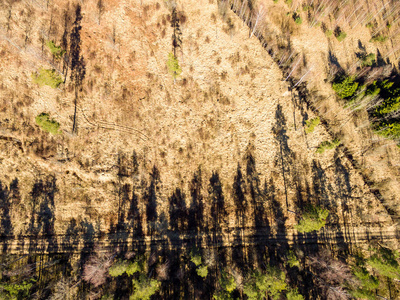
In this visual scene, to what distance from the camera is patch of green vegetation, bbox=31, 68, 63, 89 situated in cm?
2628

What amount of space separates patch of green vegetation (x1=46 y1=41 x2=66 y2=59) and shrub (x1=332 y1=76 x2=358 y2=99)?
37.7m

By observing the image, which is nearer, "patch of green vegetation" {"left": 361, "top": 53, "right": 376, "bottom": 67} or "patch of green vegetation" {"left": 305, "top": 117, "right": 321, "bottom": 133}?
"patch of green vegetation" {"left": 305, "top": 117, "right": 321, "bottom": 133}

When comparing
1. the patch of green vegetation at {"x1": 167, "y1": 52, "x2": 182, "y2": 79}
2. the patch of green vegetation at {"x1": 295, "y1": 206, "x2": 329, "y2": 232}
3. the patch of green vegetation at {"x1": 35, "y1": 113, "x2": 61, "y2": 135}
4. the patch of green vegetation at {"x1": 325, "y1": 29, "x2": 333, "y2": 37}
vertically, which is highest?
the patch of green vegetation at {"x1": 325, "y1": 29, "x2": 333, "y2": 37}

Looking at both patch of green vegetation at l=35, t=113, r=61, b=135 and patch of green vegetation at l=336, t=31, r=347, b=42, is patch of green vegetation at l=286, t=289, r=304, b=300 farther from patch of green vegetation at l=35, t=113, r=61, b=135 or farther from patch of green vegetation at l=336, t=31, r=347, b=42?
patch of green vegetation at l=35, t=113, r=61, b=135

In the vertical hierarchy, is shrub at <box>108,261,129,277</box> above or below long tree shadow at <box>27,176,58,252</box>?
below

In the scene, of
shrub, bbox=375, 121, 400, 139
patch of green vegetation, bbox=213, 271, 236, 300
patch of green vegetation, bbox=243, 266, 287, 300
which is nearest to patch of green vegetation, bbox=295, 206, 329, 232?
patch of green vegetation, bbox=243, 266, 287, 300

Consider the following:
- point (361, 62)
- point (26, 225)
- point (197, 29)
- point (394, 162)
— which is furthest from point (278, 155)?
point (26, 225)

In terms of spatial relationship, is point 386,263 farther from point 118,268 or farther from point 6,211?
point 6,211

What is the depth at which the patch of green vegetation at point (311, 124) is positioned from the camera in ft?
90.0

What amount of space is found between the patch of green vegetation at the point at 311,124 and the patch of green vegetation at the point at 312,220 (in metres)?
10.3

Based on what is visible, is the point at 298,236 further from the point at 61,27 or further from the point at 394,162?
the point at 61,27

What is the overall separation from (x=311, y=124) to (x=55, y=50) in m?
35.8

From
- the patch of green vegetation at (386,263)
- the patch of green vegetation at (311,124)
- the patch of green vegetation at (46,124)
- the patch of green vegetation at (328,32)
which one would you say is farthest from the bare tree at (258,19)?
the patch of green vegetation at (386,263)

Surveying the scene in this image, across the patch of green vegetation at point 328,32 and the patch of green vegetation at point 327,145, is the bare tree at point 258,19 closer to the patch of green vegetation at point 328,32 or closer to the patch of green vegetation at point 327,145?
the patch of green vegetation at point 328,32
